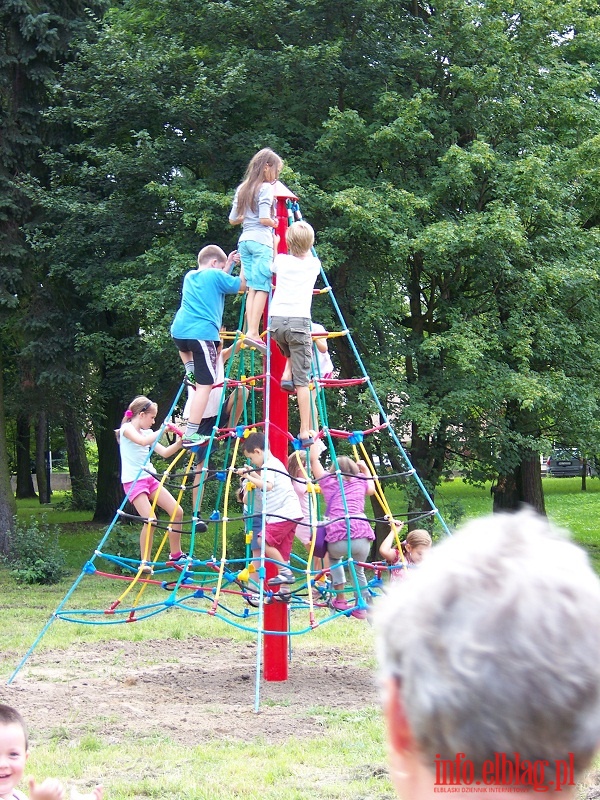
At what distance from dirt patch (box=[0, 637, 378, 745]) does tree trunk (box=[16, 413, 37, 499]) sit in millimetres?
17405

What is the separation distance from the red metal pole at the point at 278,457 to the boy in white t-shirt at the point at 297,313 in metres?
0.35

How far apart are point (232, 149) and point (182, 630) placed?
21.9ft

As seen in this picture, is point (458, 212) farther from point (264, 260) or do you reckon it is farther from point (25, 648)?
point (25, 648)

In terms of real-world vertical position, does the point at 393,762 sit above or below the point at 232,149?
below

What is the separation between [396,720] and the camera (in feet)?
3.43

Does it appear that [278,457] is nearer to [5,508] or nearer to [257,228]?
[257,228]

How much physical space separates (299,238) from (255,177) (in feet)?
2.35

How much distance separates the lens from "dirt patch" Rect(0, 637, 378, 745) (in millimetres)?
A: 5797

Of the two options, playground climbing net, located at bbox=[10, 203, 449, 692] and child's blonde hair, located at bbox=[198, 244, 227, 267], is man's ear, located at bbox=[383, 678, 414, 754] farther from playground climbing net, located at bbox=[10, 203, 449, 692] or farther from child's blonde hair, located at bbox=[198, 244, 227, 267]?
child's blonde hair, located at bbox=[198, 244, 227, 267]

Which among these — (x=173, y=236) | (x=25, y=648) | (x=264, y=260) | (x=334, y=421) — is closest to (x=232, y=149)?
(x=173, y=236)

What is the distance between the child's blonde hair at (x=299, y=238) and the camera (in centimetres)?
658

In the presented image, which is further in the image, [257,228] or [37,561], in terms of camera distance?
[37,561]

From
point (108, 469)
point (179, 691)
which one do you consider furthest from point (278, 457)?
point (108, 469)

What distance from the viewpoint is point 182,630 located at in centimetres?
948
